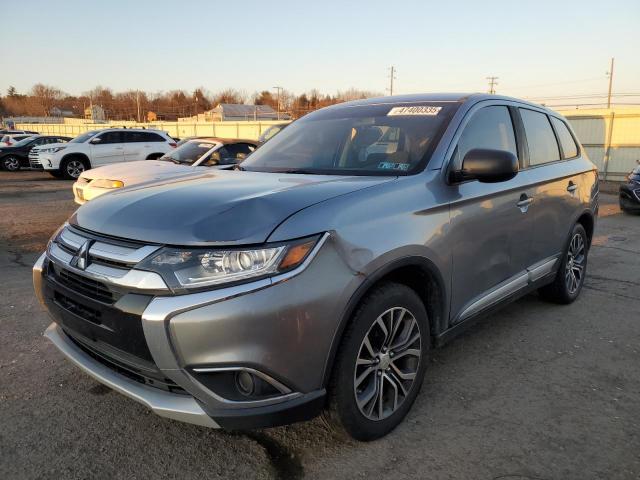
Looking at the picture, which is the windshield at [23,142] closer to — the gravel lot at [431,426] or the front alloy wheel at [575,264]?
the gravel lot at [431,426]

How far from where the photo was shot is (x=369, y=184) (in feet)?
8.41

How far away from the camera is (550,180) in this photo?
3.94 m

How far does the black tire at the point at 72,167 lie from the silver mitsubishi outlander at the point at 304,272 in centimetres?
1531

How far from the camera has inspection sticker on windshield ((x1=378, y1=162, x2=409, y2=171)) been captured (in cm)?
290

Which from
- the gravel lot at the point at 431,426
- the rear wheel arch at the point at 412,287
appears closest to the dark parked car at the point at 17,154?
the gravel lot at the point at 431,426

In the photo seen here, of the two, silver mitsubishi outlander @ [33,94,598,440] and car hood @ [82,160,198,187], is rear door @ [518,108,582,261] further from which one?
car hood @ [82,160,198,187]

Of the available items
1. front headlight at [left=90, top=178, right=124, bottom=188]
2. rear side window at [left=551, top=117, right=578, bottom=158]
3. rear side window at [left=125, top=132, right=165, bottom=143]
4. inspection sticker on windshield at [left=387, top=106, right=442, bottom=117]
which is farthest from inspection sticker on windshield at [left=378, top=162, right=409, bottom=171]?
rear side window at [left=125, top=132, right=165, bottom=143]

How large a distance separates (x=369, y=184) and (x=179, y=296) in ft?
3.67

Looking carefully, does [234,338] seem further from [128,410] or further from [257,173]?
[257,173]

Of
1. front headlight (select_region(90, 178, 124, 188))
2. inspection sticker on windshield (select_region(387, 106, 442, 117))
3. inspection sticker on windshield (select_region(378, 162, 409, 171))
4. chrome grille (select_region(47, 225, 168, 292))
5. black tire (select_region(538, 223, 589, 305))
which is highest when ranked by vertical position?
inspection sticker on windshield (select_region(387, 106, 442, 117))

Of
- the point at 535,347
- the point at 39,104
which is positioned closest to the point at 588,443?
the point at 535,347

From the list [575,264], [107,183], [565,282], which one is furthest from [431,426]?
[107,183]

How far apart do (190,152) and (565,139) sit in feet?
22.0

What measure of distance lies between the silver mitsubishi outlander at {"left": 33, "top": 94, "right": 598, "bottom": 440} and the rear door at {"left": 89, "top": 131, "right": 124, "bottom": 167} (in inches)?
567
